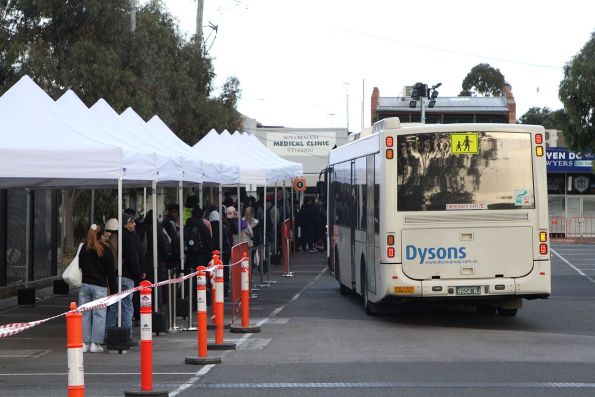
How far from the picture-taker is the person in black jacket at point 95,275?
15.6 m

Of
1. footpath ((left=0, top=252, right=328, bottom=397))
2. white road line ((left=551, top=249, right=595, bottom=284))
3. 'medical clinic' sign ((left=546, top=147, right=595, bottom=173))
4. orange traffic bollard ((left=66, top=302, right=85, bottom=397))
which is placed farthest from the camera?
'medical clinic' sign ((left=546, top=147, right=595, bottom=173))

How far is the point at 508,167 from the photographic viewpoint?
1816 centimetres

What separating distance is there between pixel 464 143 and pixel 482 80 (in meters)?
77.1

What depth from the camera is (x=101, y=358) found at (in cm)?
1530

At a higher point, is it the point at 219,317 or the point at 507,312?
the point at 219,317

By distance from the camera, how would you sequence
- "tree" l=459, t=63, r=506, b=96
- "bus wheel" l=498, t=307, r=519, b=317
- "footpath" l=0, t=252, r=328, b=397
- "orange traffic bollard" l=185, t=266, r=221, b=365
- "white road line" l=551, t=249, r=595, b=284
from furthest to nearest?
"tree" l=459, t=63, r=506, b=96 < "white road line" l=551, t=249, r=595, b=284 < "bus wheel" l=498, t=307, r=519, b=317 < "orange traffic bollard" l=185, t=266, r=221, b=365 < "footpath" l=0, t=252, r=328, b=397

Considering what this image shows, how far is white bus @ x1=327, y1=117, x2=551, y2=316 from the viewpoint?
59.0 ft

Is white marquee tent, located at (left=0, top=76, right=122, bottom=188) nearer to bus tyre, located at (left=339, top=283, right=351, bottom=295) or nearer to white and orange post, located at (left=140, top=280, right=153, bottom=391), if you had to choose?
white and orange post, located at (left=140, top=280, right=153, bottom=391)

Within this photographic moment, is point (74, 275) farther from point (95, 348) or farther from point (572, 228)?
point (572, 228)

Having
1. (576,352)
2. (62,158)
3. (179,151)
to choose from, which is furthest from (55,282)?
(576,352)

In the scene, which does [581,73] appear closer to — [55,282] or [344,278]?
[344,278]

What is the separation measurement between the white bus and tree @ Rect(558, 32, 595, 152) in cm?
1571

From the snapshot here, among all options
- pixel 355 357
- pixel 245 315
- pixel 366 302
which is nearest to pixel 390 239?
pixel 245 315

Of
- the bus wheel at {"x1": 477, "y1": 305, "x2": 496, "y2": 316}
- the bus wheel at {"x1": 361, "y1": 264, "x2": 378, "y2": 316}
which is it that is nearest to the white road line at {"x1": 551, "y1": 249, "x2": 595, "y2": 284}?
the bus wheel at {"x1": 477, "y1": 305, "x2": 496, "y2": 316}
